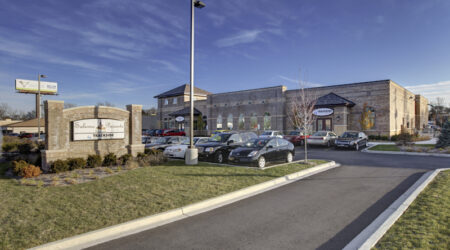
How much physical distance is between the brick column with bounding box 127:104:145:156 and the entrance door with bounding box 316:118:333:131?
23685 millimetres

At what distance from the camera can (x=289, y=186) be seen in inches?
334

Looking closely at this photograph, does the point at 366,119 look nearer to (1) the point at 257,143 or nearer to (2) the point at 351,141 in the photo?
(2) the point at 351,141

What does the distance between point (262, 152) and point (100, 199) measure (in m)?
7.08

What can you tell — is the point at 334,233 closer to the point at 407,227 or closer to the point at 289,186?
the point at 407,227

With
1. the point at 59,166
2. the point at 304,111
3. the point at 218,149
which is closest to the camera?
the point at 59,166

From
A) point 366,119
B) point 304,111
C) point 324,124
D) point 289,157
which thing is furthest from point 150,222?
point 366,119

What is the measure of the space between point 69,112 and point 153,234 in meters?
9.20

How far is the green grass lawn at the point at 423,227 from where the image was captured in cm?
404

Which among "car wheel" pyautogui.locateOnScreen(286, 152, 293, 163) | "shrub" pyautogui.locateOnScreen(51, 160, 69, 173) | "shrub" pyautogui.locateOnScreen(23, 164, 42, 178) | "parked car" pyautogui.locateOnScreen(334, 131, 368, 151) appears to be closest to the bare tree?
"car wheel" pyautogui.locateOnScreen(286, 152, 293, 163)

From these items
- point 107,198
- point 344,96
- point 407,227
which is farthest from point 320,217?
point 344,96

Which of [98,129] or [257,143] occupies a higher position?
[98,129]

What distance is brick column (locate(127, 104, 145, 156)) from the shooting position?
13.3m

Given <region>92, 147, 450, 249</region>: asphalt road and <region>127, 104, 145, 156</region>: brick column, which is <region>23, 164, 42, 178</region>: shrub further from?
<region>92, 147, 450, 249</region>: asphalt road

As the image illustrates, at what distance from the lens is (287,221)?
5.43 m
